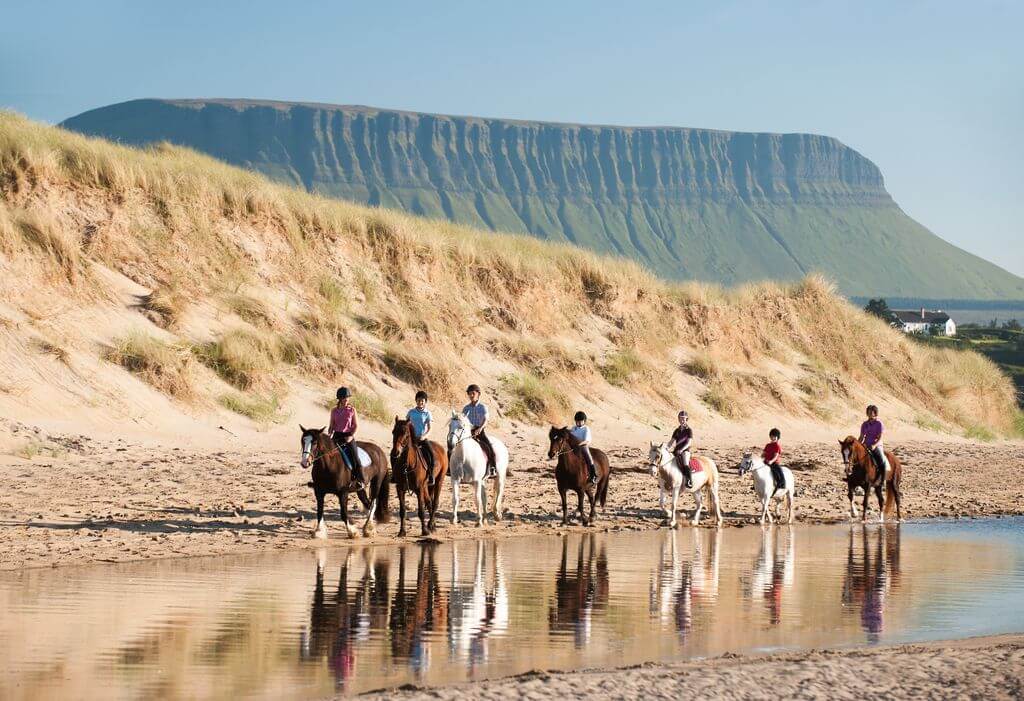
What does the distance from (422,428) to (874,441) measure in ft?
29.6

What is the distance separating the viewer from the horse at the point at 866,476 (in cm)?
2285

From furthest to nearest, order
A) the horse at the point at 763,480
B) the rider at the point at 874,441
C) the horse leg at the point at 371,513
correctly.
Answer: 1. the rider at the point at 874,441
2. the horse at the point at 763,480
3. the horse leg at the point at 371,513

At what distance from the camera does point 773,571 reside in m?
16.6

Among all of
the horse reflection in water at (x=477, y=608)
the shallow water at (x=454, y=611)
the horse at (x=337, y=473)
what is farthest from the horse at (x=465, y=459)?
the horse reflection in water at (x=477, y=608)

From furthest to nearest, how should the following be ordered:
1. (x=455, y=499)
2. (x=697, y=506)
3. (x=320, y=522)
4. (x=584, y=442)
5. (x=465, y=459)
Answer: (x=697, y=506)
(x=584, y=442)
(x=455, y=499)
(x=465, y=459)
(x=320, y=522)

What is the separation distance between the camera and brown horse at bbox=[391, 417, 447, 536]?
18.0m

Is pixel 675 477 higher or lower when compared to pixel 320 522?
higher

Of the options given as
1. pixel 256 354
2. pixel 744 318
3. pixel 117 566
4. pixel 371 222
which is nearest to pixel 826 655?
pixel 117 566

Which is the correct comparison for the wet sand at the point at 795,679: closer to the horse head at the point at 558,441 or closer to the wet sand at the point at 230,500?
the wet sand at the point at 230,500

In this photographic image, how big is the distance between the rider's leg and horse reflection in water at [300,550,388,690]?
5.20 meters

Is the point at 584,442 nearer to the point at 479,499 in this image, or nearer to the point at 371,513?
the point at 479,499

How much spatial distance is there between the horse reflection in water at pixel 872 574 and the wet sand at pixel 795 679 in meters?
1.23

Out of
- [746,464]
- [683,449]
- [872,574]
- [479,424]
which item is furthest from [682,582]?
[746,464]

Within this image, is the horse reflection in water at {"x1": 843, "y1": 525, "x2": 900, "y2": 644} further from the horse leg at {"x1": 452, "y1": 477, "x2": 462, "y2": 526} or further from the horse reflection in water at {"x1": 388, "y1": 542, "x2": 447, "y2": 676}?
the horse leg at {"x1": 452, "y1": 477, "x2": 462, "y2": 526}
